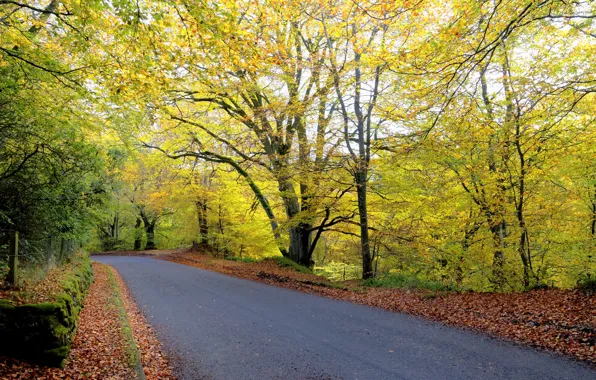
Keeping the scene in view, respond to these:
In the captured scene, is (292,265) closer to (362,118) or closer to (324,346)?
(362,118)

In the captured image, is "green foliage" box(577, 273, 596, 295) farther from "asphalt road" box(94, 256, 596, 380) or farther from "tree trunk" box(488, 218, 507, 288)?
"asphalt road" box(94, 256, 596, 380)

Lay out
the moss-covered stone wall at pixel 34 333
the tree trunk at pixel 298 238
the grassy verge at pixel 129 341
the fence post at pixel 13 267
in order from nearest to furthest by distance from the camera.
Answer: the moss-covered stone wall at pixel 34 333 < the grassy verge at pixel 129 341 < the fence post at pixel 13 267 < the tree trunk at pixel 298 238

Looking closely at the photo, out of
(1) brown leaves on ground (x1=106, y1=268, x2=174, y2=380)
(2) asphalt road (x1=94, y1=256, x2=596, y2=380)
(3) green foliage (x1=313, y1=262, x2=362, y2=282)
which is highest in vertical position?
(2) asphalt road (x1=94, y1=256, x2=596, y2=380)

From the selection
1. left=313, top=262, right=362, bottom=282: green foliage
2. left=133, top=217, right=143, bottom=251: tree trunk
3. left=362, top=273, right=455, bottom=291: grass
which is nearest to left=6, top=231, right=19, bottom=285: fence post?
left=362, top=273, right=455, bottom=291: grass

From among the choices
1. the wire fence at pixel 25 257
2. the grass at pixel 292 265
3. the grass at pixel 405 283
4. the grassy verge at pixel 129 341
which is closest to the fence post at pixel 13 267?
the wire fence at pixel 25 257

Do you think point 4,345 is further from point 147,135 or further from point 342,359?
point 147,135

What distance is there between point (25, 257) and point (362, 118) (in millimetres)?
10252

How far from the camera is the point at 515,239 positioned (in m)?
9.57

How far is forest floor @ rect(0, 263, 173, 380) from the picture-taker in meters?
4.27

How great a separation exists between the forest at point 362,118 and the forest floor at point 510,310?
3.99ft

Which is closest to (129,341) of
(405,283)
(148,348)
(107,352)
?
(148,348)

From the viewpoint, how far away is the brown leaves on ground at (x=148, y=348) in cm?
492

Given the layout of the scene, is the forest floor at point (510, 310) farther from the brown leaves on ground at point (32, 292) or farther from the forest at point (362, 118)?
the brown leaves on ground at point (32, 292)

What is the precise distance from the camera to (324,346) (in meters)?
5.82
